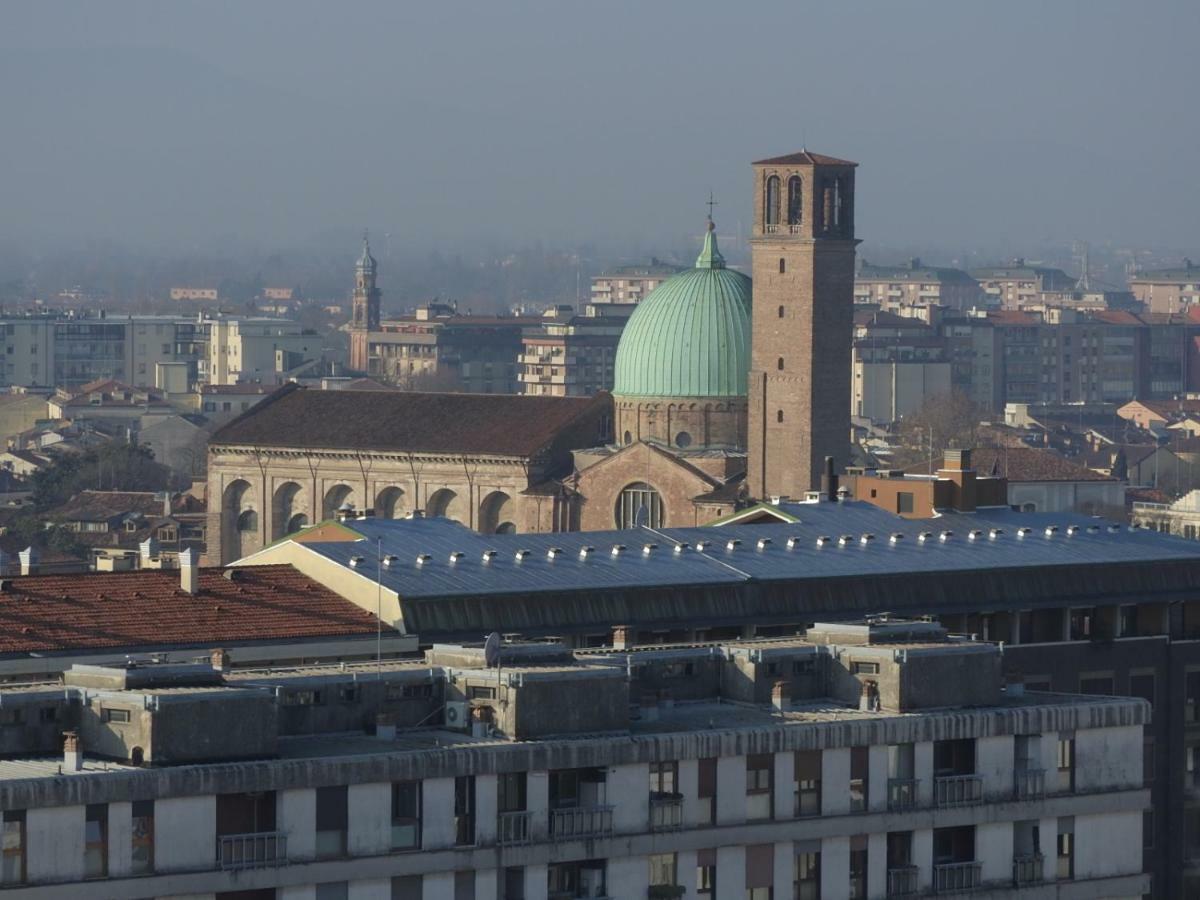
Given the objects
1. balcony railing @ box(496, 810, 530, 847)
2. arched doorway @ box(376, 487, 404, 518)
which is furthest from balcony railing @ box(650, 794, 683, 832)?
arched doorway @ box(376, 487, 404, 518)

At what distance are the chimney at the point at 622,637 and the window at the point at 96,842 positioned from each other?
906 cm

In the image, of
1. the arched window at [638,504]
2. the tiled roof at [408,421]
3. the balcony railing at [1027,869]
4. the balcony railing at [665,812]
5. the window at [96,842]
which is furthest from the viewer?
the tiled roof at [408,421]

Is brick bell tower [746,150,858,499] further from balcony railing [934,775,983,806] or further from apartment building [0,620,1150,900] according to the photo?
balcony railing [934,775,983,806]

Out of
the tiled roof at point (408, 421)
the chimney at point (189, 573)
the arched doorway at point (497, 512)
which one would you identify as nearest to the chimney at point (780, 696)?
the chimney at point (189, 573)

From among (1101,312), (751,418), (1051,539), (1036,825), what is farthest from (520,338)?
(1036,825)

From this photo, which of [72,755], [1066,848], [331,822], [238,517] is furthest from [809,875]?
[238,517]

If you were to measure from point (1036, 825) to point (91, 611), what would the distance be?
11563mm

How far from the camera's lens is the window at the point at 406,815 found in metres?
27.8

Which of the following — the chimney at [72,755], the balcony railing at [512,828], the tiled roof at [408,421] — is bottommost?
the balcony railing at [512,828]

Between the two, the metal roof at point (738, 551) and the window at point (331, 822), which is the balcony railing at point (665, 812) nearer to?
the window at point (331, 822)

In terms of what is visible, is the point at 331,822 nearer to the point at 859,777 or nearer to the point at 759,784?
the point at 759,784

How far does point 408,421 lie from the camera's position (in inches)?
3346

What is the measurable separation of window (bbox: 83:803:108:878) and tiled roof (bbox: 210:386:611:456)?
54.0m

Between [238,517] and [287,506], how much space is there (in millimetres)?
1258
